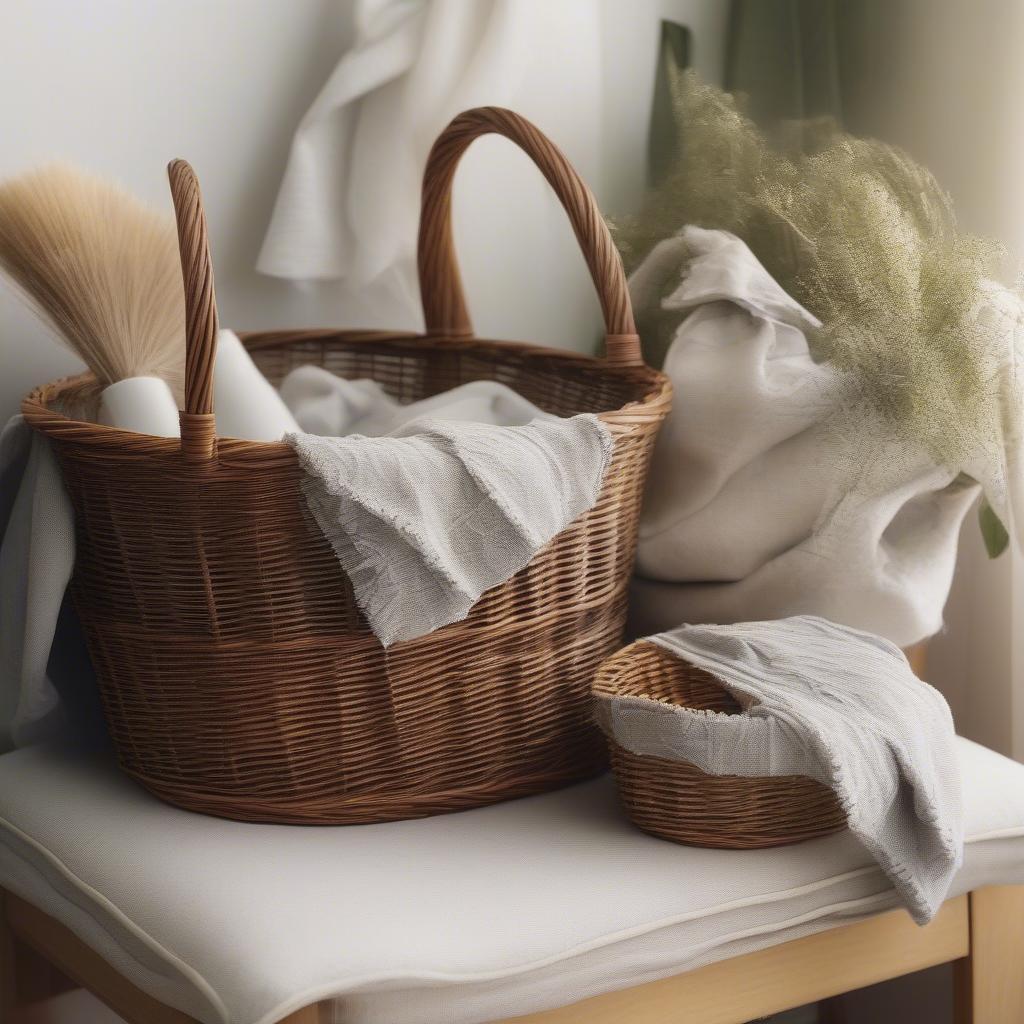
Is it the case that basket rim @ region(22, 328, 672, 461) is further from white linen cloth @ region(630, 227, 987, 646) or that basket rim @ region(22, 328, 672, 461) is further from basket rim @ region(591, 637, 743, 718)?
basket rim @ region(591, 637, 743, 718)

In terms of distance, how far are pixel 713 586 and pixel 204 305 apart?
511 mm

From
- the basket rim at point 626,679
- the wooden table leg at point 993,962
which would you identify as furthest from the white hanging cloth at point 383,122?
the wooden table leg at point 993,962

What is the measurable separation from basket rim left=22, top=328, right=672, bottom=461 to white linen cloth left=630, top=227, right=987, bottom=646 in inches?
2.5

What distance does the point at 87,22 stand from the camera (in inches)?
45.0

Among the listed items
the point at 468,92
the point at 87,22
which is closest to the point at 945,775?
the point at 468,92

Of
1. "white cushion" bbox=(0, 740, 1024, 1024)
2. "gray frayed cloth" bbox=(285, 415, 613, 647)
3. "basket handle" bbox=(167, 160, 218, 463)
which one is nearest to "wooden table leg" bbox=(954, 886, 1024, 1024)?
"white cushion" bbox=(0, 740, 1024, 1024)

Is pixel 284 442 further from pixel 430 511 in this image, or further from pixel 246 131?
pixel 246 131

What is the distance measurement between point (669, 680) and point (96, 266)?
516mm

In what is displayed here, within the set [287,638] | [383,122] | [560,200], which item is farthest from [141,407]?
[383,122]

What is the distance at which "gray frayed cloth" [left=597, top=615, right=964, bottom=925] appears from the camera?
0.79m

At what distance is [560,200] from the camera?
1020 mm

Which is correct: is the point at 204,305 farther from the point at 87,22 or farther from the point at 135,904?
the point at 87,22

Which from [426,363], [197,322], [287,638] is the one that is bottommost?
[287,638]

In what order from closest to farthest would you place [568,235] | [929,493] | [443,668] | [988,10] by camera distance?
[443,668] < [929,493] < [988,10] < [568,235]
